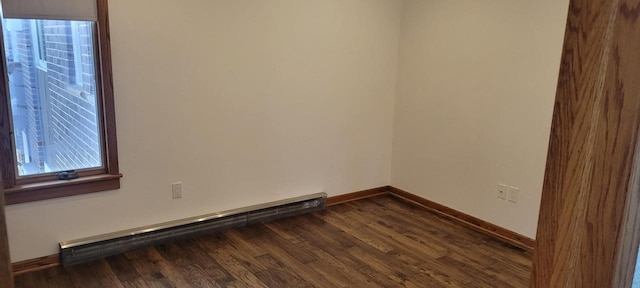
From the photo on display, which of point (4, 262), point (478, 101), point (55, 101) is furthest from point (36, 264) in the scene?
point (478, 101)

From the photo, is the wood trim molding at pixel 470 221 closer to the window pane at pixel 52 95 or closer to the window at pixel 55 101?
the window at pixel 55 101

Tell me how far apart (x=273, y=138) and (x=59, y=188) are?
1.46 metres

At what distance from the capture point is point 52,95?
269 cm

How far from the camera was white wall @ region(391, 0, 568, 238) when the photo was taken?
3.02m

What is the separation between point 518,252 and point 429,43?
5.64 feet

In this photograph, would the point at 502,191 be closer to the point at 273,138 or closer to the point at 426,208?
the point at 426,208

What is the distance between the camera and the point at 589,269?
68cm

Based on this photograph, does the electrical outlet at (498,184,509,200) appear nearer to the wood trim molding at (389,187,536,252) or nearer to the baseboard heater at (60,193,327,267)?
the wood trim molding at (389,187,536,252)

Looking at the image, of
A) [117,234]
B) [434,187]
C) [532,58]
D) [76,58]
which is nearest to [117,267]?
[117,234]

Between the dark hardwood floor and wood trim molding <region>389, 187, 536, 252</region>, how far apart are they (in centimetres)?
9

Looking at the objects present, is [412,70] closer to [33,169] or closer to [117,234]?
[117,234]

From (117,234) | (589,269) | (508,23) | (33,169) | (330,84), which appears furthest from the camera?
(330,84)

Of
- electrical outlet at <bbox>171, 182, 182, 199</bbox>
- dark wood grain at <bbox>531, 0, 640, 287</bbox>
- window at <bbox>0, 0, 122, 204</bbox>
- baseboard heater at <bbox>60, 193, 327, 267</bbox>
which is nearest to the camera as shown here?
dark wood grain at <bbox>531, 0, 640, 287</bbox>

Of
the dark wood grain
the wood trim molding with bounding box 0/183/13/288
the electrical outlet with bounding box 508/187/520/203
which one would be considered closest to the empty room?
the electrical outlet with bounding box 508/187/520/203
